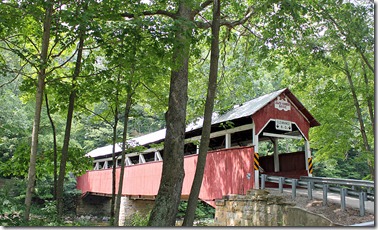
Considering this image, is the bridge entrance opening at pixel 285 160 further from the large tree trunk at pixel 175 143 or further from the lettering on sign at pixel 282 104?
the large tree trunk at pixel 175 143

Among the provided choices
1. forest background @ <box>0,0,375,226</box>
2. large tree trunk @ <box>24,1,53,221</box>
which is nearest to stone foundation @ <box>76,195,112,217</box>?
forest background @ <box>0,0,375,226</box>

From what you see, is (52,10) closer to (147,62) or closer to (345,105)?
(147,62)

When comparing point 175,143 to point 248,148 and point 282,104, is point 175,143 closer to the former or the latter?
point 248,148

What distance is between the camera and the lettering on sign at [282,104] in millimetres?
9400

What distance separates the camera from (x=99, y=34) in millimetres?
4434

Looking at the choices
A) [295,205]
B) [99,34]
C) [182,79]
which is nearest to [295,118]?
[295,205]

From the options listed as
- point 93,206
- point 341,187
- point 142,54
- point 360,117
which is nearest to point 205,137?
point 142,54

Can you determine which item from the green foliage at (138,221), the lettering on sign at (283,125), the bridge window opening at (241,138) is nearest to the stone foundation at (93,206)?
the green foliage at (138,221)

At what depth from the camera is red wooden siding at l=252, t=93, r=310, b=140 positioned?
8.99m

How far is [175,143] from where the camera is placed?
538 cm

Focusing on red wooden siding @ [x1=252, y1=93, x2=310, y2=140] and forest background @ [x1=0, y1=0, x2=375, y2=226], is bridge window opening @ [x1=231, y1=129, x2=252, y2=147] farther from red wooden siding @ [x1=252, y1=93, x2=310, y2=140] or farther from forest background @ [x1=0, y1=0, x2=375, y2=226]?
red wooden siding @ [x1=252, y1=93, x2=310, y2=140]

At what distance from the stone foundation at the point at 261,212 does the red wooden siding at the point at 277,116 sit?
1836 millimetres

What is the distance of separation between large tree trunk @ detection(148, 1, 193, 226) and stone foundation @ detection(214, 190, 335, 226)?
2.84m

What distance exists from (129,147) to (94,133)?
47.5 ft
